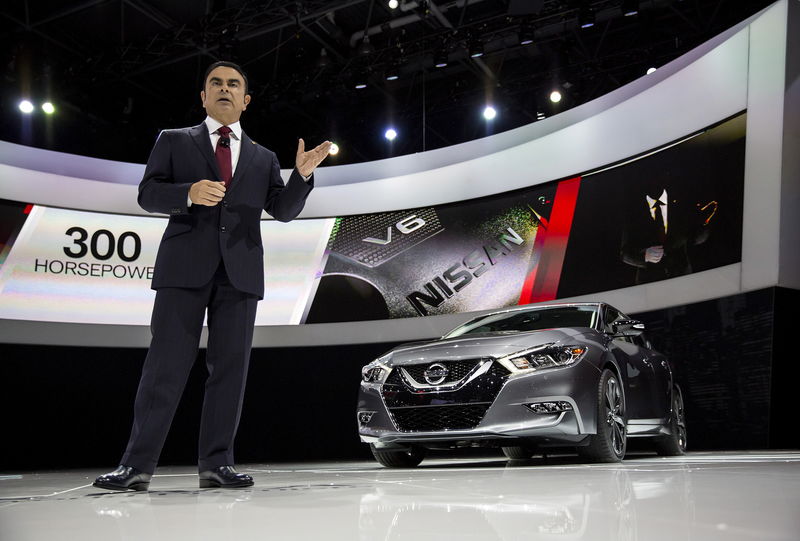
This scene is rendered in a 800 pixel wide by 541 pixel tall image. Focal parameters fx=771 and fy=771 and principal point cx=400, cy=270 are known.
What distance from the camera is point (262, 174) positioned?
3574mm

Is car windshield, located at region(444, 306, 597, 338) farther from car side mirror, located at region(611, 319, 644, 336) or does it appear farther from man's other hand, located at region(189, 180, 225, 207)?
man's other hand, located at region(189, 180, 225, 207)

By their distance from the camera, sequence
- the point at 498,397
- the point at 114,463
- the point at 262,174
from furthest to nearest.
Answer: the point at 114,463 → the point at 498,397 → the point at 262,174

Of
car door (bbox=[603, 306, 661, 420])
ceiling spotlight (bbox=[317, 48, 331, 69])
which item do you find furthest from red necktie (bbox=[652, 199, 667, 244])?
ceiling spotlight (bbox=[317, 48, 331, 69])

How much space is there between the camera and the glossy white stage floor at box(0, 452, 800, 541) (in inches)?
66.9

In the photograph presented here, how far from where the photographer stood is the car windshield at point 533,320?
228 inches

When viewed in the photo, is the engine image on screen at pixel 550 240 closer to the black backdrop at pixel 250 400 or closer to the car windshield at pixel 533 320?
the black backdrop at pixel 250 400

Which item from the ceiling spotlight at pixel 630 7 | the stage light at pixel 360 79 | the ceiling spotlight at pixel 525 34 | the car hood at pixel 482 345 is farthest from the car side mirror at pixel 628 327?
the stage light at pixel 360 79

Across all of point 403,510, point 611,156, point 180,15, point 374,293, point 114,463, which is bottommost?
point 114,463

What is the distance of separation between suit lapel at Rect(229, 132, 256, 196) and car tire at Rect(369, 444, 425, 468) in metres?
2.51

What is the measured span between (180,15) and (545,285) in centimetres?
793

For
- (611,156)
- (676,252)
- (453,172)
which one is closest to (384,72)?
(453,172)

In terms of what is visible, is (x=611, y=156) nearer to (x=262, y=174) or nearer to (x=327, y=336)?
(x=327, y=336)

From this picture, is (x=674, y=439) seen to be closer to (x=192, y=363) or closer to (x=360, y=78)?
(x=192, y=363)

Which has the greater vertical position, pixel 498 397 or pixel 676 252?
pixel 676 252
